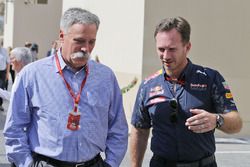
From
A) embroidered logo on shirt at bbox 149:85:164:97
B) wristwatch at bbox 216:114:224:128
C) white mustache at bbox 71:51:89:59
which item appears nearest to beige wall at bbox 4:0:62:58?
embroidered logo on shirt at bbox 149:85:164:97

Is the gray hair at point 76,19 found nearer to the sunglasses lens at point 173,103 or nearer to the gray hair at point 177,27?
A: the gray hair at point 177,27

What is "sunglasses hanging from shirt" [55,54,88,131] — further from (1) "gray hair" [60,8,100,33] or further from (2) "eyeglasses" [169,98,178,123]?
(2) "eyeglasses" [169,98,178,123]

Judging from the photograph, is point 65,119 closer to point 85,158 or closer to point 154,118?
point 85,158

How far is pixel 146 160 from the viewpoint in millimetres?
8242

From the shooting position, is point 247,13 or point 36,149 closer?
point 36,149

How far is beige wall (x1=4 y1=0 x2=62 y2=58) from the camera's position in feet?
92.2

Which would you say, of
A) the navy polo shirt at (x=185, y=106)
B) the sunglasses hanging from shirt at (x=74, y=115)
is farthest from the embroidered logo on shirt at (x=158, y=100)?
the sunglasses hanging from shirt at (x=74, y=115)

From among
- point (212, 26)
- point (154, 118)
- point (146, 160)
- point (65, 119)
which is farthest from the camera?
point (212, 26)

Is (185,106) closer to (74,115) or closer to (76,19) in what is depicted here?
(74,115)

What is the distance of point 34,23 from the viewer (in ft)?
93.4

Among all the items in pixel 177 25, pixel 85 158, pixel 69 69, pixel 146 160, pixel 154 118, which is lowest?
pixel 146 160

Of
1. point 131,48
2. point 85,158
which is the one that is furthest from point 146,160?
point 85,158

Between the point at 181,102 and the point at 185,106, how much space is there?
0.04 metres

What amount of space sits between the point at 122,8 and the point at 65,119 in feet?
27.1
